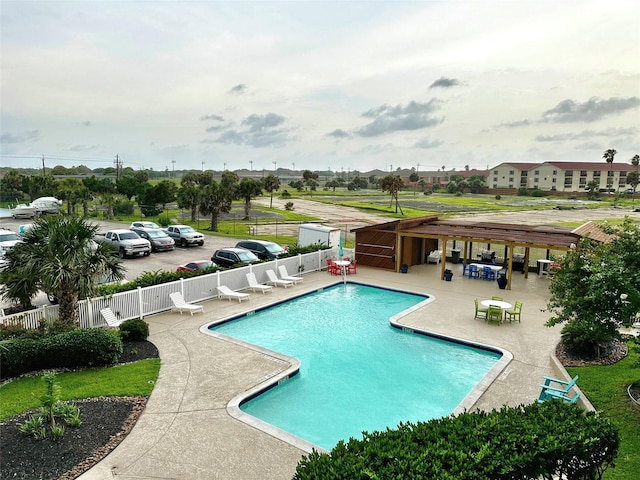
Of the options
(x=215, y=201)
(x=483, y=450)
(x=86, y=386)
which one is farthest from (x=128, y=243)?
(x=483, y=450)

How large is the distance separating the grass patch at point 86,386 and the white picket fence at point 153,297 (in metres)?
2.74

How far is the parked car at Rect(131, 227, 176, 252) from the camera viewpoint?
28862 mm

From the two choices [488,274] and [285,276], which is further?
[488,274]

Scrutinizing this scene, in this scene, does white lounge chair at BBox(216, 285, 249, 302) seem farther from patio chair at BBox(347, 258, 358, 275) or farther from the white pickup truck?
the white pickup truck

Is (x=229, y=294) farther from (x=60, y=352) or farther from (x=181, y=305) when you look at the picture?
(x=60, y=352)

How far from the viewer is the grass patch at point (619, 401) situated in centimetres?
678

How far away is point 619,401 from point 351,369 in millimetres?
6232

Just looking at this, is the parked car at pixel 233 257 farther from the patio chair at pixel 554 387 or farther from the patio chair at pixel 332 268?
the patio chair at pixel 554 387

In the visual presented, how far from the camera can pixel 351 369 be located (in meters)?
12.2

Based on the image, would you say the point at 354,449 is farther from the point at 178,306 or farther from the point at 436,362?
the point at 178,306

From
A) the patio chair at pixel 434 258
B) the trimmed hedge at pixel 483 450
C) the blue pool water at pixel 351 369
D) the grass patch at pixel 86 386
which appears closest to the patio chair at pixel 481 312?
the blue pool water at pixel 351 369

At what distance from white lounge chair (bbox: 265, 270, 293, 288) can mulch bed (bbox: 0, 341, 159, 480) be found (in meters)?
11.0

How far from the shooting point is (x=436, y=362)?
12.6 metres

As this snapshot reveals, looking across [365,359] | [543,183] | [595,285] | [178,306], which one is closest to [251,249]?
[178,306]
